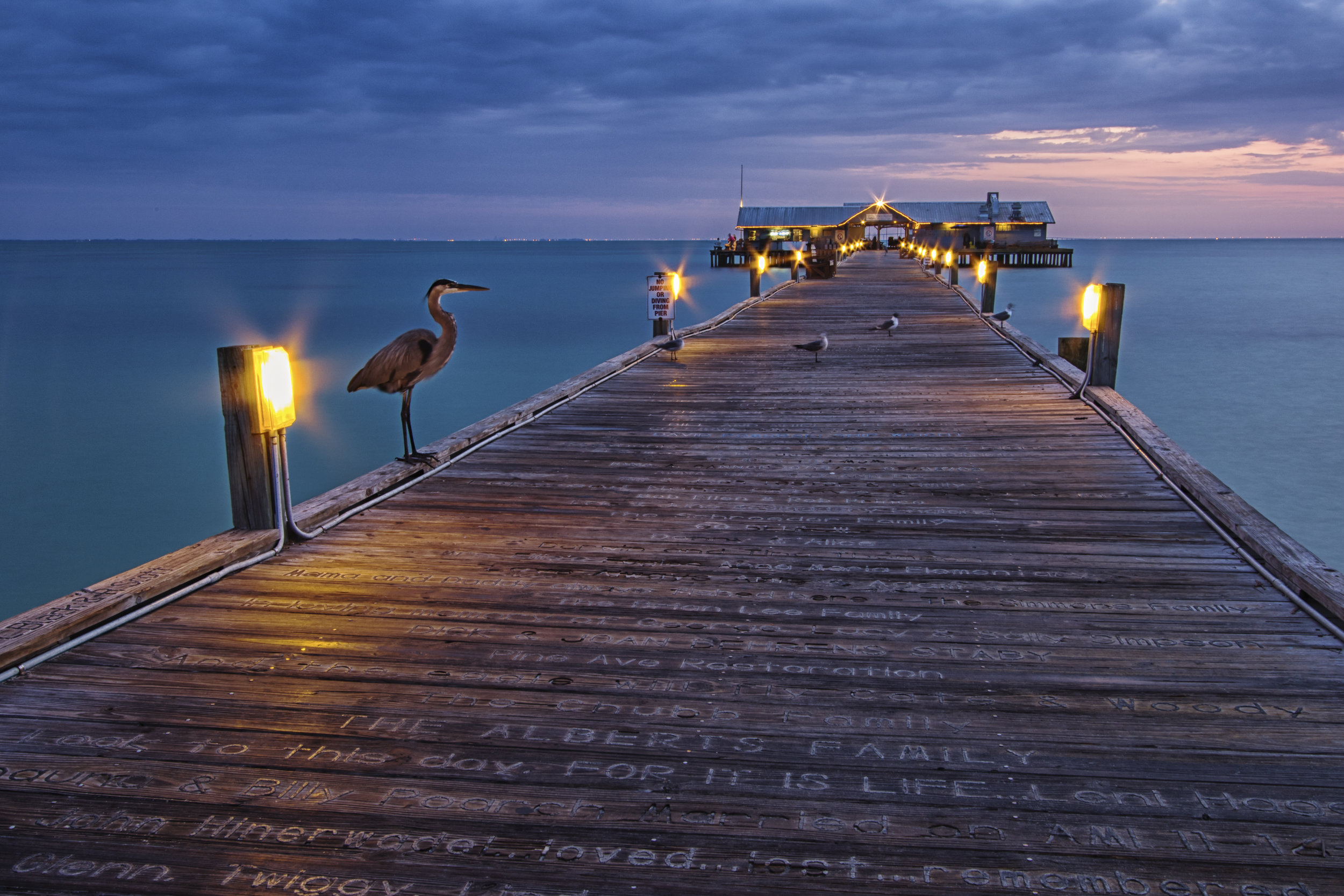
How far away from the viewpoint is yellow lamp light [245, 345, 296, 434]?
4.40 m

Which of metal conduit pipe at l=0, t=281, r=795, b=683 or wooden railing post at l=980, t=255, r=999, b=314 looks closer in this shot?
metal conduit pipe at l=0, t=281, r=795, b=683

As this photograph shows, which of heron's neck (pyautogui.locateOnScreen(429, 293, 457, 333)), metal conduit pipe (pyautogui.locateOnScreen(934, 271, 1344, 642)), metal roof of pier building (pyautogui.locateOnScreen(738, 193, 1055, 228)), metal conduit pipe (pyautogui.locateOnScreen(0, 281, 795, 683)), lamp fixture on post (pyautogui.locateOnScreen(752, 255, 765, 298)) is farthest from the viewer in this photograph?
metal roof of pier building (pyautogui.locateOnScreen(738, 193, 1055, 228))

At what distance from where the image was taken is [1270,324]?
4050 centimetres

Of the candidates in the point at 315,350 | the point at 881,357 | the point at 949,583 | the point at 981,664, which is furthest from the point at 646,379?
the point at 315,350

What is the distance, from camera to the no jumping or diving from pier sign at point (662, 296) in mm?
13422

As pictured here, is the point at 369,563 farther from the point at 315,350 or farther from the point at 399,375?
the point at 315,350

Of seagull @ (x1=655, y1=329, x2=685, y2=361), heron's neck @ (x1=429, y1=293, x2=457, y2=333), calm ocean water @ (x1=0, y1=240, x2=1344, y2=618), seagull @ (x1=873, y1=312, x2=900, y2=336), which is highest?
heron's neck @ (x1=429, y1=293, x2=457, y2=333)

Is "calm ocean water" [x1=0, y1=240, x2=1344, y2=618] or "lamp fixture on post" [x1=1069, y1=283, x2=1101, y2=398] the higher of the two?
"lamp fixture on post" [x1=1069, y1=283, x2=1101, y2=398]

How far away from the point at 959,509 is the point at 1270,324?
44.4 metres

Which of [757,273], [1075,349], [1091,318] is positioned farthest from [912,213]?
[1091,318]

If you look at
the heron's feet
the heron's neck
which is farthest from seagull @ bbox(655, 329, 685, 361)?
the heron's feet

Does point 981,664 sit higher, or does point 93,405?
point 981,664

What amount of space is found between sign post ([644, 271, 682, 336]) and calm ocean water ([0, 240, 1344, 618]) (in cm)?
747

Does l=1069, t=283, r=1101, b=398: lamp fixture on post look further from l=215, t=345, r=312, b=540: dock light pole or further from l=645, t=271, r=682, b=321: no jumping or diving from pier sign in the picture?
l=215, t=345, r=312, b=540: dock light pole
